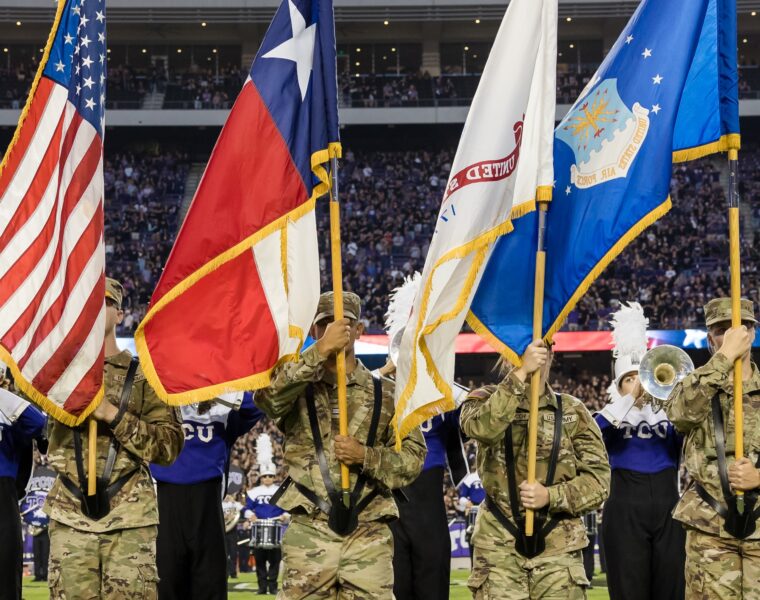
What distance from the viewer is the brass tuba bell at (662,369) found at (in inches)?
358

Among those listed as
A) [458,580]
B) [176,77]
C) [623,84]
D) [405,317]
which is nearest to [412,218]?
[176,77]

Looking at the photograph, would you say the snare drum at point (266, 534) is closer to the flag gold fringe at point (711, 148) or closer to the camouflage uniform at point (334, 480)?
the camouflage uniform at point (334, 480)

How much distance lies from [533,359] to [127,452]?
2181 mm

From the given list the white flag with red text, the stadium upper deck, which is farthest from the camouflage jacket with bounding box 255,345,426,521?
A: the stadium upper deck

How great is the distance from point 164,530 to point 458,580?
10.3 m

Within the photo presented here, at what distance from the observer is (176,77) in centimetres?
4381

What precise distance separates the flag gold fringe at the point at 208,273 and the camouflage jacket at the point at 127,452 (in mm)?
361

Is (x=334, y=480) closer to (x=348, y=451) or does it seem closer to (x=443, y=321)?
(x=348, y=451)

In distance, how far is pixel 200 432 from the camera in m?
9.16

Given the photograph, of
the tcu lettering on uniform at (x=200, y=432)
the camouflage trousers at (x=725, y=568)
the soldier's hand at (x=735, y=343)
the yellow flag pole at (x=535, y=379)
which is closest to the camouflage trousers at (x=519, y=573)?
the yellow flag pole at (x=535, y=379)

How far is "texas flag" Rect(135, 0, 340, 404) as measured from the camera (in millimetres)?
6637

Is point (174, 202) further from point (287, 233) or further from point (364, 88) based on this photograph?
point (287, 233)

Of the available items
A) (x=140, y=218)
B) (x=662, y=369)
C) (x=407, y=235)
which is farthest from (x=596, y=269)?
(x=140, y=218)

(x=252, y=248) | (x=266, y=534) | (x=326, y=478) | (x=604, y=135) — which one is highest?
(x=604, y=135)
